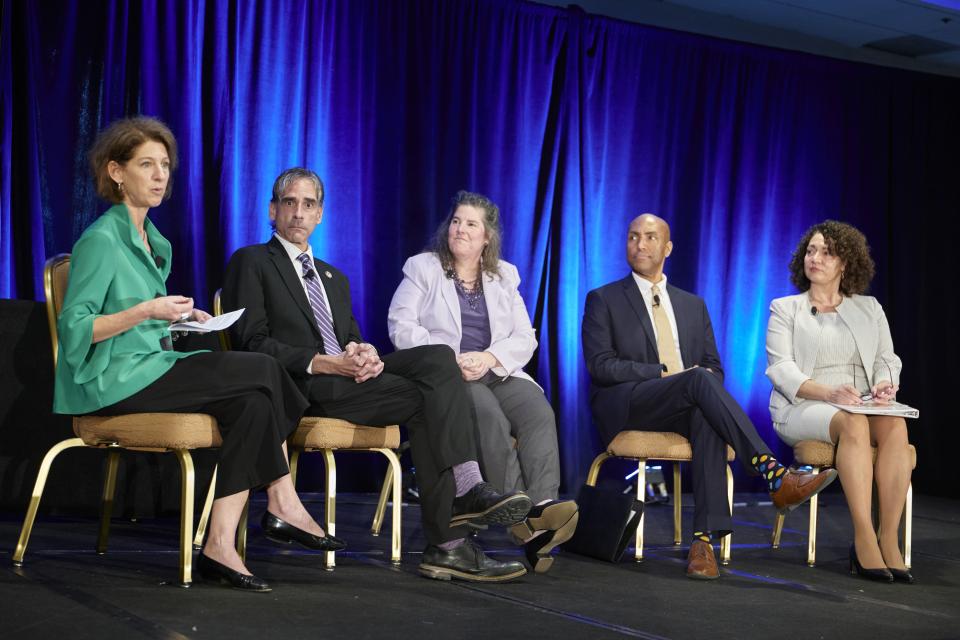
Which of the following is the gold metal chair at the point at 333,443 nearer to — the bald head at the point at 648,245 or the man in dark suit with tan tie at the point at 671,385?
the man in dark suit with tan tie at the point at 671,385

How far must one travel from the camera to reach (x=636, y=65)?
597cm

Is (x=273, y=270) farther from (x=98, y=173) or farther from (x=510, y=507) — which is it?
(x=510, y=507)

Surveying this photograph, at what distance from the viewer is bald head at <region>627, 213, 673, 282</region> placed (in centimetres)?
405

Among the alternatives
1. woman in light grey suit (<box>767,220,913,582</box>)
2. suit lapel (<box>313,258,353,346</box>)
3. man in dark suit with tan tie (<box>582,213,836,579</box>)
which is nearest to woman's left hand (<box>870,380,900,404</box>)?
woman in light grey suit (<box>767,220,913,582</box>)

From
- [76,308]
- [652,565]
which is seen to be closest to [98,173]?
[76,308]

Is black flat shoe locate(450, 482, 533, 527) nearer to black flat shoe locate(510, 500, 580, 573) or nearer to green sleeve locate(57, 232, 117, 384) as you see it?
black flat shoe locate(510, 500, 580, 573)

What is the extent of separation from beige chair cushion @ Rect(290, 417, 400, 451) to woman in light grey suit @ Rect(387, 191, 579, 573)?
35 centimetres

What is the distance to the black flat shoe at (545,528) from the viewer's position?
292 centimetres

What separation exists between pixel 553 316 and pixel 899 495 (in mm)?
2513

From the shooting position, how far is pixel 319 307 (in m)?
3.40

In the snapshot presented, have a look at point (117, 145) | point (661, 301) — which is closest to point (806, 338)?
point (661, 301)

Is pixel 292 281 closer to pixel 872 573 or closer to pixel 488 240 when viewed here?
pixel 488 240

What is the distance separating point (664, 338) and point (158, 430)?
2047 millimetres

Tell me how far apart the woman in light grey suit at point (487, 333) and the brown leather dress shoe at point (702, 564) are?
440mm
